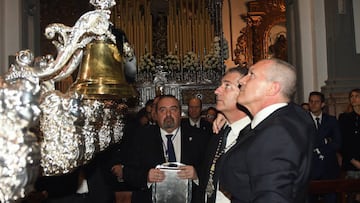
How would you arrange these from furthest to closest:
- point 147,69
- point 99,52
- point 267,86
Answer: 1. point 147,69
2. point 99,52
3. point 267,86

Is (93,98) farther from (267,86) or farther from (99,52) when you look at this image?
(267,86)

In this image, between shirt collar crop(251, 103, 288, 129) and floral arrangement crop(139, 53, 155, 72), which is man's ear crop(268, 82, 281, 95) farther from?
floral arrangement crop(139, 53, 155, 72)

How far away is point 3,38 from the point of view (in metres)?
8.80

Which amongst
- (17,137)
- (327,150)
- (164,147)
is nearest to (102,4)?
(17,137)

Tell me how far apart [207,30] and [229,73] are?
322 inches

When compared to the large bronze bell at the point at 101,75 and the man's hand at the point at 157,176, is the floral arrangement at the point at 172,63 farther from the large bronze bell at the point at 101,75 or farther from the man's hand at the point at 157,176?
the large bronze bell at the point at 101,75

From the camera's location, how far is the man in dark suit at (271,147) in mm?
2451

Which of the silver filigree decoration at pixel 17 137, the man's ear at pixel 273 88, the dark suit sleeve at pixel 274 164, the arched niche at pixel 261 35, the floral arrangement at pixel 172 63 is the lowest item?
the dark suit sleeve at pixel 274 164

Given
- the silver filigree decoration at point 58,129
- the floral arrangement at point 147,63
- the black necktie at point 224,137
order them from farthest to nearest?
the floral arrangement at point 147,63 < the black necktie at point 224,137 < the silver filigree decoration at point 58,129

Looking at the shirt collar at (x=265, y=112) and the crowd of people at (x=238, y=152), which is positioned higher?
the shirt collar at (x=265, y=112)

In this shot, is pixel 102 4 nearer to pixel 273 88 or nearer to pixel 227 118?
pixel 273 88

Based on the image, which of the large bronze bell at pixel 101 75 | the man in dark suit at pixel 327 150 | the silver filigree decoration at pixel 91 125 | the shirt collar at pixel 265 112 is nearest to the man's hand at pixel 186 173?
the silver filigree decoration at pixel 91 125

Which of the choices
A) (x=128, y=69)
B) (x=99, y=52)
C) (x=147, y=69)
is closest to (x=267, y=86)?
(x=99, y=52)

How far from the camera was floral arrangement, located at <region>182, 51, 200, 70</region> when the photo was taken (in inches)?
452
